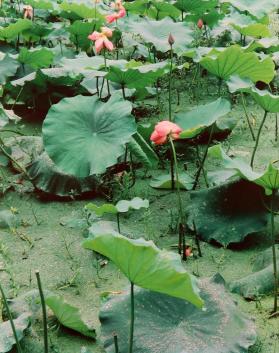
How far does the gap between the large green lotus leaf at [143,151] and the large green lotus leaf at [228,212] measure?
12.5 inches

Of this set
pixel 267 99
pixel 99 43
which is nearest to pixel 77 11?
pixel 99 43

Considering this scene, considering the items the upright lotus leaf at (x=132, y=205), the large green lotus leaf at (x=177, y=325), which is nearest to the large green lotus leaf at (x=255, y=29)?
the upright lotus leaf at (x=132, y=205)

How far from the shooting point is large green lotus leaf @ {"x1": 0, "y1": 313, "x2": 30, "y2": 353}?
179 cm

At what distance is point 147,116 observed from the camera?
12.3 feet

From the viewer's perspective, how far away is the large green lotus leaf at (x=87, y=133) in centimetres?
→ 263

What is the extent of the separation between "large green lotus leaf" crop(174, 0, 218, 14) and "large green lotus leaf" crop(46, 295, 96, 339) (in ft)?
10.6

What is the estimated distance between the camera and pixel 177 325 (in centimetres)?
188

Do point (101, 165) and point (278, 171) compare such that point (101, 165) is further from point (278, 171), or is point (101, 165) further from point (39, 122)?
point (39, 122)

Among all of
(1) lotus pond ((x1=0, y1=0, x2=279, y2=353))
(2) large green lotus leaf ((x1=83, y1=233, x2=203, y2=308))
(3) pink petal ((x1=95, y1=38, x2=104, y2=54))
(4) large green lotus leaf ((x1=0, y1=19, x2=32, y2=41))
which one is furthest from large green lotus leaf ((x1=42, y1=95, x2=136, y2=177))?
(4) large green lotus leaf ((x1=0, y1=19, x2=32, y2=41))

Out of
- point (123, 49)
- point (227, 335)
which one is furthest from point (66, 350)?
point (123, 49)

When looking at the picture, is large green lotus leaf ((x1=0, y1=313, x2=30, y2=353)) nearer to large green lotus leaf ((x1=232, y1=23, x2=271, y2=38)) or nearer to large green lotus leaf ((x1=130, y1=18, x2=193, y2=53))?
large green lotus leaf ((x1=130, y1=18, x2=193, y2=53))

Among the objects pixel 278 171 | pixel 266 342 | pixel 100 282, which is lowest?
pixel 100 282

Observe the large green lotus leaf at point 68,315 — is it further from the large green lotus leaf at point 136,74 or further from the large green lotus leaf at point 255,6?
the large green lotus leaf at point 255,6

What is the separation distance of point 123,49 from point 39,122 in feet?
4.42
